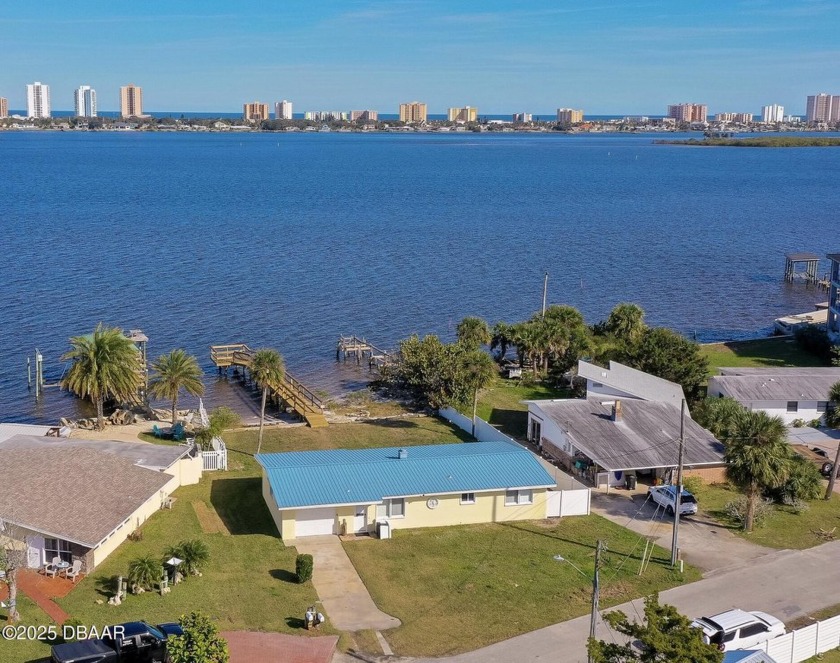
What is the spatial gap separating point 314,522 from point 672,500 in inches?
565

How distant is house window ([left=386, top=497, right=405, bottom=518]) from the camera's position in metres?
36.8

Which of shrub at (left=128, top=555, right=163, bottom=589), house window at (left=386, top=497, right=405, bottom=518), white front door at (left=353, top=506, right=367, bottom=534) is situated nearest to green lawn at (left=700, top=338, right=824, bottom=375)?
house window at (left=386, top=497, right=405, bottom=518)

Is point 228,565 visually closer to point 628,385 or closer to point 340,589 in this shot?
point 340,589

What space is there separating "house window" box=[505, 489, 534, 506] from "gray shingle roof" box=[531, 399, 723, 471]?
460 centimetres

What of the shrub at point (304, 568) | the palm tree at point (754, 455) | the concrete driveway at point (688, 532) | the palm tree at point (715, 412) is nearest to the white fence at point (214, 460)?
the shrub at point (304, 568)

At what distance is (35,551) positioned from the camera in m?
31.8

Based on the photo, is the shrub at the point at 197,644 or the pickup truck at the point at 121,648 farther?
the pickup truck at the point at 121,648

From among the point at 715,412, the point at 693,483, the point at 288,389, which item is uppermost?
the point at 715,412

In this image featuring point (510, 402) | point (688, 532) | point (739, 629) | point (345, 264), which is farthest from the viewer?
point (345, 264)

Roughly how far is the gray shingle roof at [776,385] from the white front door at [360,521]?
23746 millimetres

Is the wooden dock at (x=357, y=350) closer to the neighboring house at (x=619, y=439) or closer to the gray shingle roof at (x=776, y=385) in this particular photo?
the neighboring house at (x=619, y=439)

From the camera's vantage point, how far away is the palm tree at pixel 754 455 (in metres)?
36.2

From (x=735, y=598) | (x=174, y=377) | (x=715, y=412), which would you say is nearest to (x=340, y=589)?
(x=735, y=598)

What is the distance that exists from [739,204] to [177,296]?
117366 millimetres
